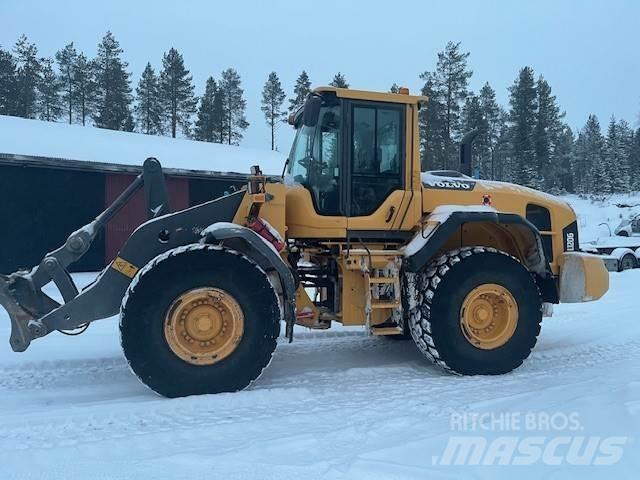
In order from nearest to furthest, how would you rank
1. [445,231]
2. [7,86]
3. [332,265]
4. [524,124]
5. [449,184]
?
[445,231]
[332,265]
[449,184]
[7,86]
[524,124]

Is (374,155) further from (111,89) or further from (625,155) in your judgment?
(625,155)

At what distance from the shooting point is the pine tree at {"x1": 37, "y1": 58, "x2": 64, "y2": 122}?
128 ft

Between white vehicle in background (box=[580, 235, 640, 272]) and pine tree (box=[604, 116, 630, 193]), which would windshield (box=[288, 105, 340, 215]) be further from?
pine tree (box=[604, 116, 630, 193])

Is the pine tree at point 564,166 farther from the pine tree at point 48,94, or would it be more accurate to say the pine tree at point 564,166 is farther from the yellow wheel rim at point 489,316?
the yellow wheel rim at point 489,316

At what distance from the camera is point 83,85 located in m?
40.1

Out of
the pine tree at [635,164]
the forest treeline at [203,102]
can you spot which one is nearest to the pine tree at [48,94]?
the forest treeline at [203,102]

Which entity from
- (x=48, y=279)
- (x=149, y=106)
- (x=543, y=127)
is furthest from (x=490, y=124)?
(x=48, y=279)

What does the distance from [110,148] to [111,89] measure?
23950mm

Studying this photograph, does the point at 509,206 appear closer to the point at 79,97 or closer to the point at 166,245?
the point at 166,245

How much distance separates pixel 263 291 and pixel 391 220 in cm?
170

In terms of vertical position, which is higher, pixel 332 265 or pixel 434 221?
pixel 434 221

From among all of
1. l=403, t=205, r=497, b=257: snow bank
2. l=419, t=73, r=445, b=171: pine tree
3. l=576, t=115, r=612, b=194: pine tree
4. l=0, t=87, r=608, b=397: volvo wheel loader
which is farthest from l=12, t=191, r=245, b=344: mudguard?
l=576, t=115, r=612, b=194: pine tree

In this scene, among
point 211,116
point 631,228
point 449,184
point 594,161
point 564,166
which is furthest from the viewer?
point 564,166

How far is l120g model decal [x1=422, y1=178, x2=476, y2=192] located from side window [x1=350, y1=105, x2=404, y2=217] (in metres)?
0.43
